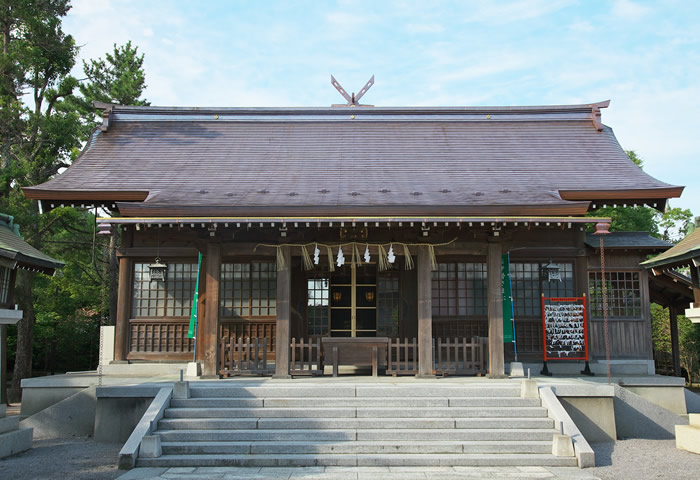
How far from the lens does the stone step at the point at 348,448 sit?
29.6ft

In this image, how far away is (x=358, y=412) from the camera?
9945mm

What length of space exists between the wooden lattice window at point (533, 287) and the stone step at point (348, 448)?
20.2 ft

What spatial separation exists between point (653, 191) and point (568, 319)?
364 centimetres

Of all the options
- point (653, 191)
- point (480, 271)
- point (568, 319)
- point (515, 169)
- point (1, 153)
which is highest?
point (1, 153)

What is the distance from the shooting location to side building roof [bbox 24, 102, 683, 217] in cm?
1259

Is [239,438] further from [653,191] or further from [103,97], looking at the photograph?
[103,97]

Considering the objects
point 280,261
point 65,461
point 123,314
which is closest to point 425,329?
point 280,261

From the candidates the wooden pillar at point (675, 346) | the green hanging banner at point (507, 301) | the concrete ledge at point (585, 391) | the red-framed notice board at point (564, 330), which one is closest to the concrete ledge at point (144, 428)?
the concrete ledge at point (585, 391)

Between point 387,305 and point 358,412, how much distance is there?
5659 millimetres

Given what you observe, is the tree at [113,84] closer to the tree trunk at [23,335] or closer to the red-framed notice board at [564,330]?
the tree trunk at [23,335]

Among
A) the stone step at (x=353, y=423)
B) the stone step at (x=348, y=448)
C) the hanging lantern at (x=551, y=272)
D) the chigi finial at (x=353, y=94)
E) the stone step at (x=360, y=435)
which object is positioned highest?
the chigi finial at (x=353, y=94)

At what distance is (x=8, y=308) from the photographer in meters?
10.3

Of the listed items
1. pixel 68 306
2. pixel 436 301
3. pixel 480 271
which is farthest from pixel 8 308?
pixel 68 306

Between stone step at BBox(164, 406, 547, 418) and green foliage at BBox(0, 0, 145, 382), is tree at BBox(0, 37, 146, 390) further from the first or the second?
stone step at BBox(164, 406, 547, 418)
